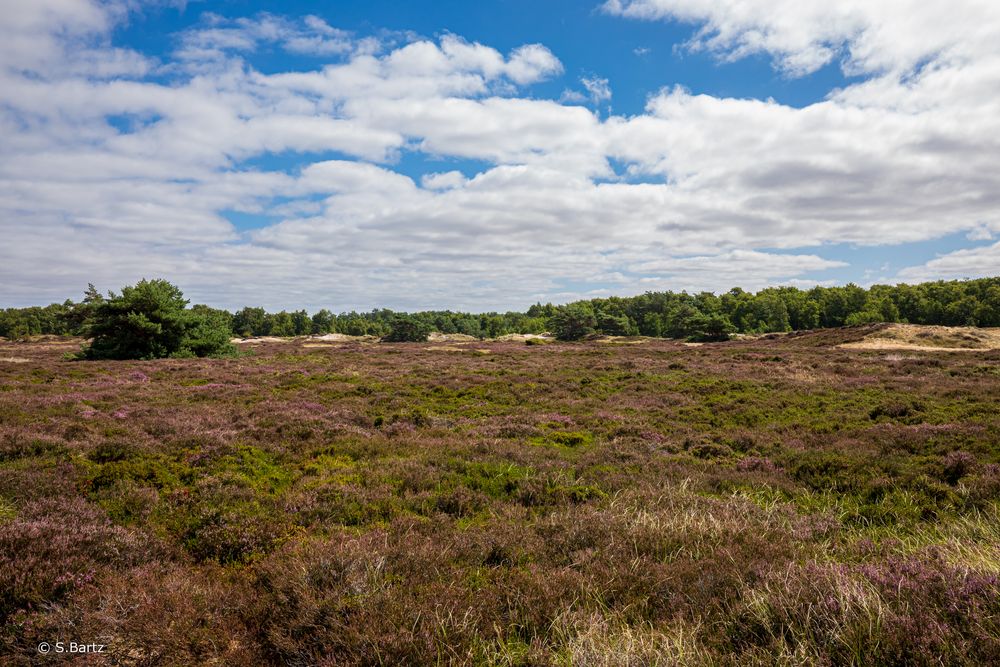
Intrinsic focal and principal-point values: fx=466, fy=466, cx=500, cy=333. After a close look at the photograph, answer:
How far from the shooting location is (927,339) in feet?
156

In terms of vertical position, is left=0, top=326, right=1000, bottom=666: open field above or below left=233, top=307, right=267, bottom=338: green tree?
below

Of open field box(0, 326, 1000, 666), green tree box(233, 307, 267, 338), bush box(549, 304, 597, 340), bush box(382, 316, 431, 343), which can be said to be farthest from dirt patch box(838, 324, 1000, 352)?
green tree box(233, 307, 267, 338)

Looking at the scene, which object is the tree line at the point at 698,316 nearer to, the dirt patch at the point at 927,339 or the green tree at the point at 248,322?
the green tree at the point at 248,322

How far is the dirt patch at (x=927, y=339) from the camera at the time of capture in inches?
1750

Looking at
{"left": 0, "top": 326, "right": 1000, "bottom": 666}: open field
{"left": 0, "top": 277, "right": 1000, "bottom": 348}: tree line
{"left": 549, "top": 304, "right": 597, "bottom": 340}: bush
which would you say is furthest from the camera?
{"left": 549, "top": 304, "right": 597, "bottom": 340}: bush

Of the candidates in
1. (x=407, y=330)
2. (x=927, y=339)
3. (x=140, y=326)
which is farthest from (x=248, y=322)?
(x=927, y=339)

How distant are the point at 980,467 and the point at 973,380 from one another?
18213 millimetres

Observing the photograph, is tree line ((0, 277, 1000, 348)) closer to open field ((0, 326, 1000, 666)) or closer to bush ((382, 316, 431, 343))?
bush ((382, 316, 431, 343))

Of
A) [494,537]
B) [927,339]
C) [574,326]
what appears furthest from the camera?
[574,326]

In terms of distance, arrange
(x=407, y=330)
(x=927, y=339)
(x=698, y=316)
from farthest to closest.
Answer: (x=407, y=330) → (x=698, y=316) → (x=927, y=339)

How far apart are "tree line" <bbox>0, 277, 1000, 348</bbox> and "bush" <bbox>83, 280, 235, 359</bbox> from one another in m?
43.6

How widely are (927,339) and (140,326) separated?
70.3 meters

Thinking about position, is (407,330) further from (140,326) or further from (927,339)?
(927,339)

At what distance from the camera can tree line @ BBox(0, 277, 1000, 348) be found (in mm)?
82562
